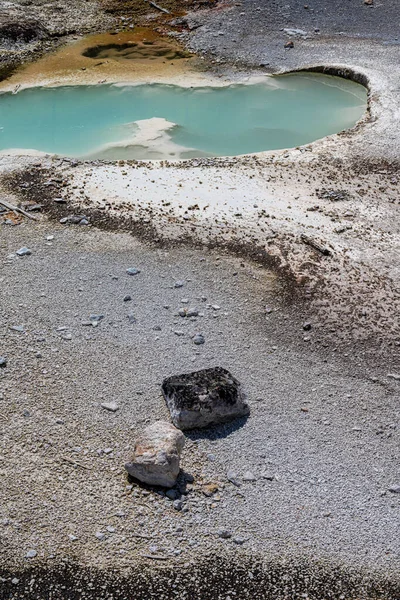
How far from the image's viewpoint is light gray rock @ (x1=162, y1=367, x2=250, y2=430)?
6684mm

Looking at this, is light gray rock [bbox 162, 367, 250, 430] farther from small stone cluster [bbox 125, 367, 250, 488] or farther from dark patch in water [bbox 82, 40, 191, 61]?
dark patch in water [bbox 82, 40, 191, 61]

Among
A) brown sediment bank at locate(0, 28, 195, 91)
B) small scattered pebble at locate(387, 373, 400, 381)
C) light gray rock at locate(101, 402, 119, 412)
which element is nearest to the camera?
light gray rock at locate(101, 402, 119, 412)

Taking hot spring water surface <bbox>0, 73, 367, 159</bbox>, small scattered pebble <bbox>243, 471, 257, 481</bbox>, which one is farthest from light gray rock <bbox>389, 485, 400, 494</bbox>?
hot spring water surface <bbox>0, 73, 367, 159</bbox>

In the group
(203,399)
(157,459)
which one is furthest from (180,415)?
(157,459)

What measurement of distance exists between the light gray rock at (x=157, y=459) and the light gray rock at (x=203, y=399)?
429 mm

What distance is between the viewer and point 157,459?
603cm

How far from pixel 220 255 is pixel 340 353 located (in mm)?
2304

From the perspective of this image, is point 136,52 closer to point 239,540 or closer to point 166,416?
point 166,416

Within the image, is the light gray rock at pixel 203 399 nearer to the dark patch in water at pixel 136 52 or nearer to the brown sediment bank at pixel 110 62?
the brown sediment bank at pixel 110 62

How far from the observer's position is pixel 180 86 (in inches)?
594

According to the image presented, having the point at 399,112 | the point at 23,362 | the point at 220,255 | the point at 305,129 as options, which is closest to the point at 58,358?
the point at 23,362

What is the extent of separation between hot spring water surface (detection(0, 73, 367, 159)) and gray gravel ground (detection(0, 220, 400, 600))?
12.3 feet

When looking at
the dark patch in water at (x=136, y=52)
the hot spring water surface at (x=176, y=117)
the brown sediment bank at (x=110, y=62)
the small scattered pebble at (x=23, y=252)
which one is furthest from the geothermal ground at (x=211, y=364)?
the dark patch in water at (x=136, y=52)

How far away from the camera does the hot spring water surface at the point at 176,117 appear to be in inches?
494
